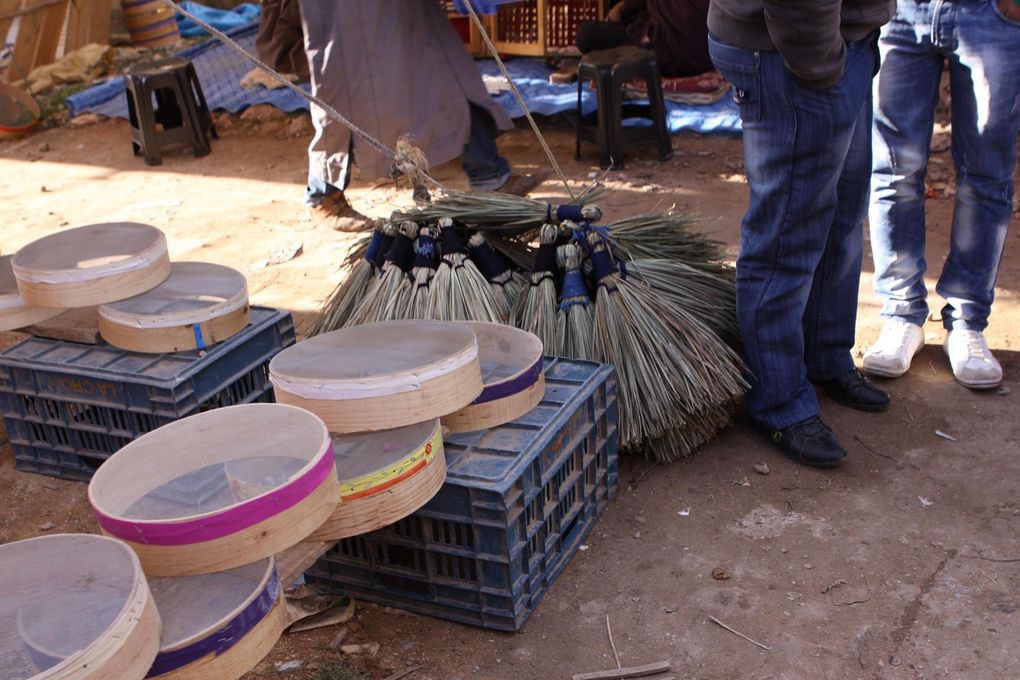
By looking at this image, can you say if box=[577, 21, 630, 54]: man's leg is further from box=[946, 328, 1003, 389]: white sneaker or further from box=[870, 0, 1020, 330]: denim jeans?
box=[946, 328, 1003, 389]: white sneaker

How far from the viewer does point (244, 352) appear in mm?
3004

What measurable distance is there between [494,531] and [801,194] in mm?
1199

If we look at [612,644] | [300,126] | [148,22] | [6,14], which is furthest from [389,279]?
[148,22]

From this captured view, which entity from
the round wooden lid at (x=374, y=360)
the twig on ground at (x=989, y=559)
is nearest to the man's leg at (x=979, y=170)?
the twig on ground at (x=989, y=559)

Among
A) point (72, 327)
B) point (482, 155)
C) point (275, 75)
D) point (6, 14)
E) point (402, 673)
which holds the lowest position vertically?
point (402, 673)

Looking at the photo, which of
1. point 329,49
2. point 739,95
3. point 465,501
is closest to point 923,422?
point 739,95

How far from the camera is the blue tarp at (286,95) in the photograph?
6.21 meters

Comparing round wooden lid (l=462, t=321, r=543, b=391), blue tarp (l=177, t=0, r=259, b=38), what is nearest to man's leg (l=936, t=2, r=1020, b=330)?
round wooden lid (l=462, t=321, r=543, b=391)

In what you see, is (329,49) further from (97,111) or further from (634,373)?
(97,111)

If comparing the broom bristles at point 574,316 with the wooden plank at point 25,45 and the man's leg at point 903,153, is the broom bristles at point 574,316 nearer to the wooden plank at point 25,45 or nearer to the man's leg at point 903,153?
the man's leg at point 903,153

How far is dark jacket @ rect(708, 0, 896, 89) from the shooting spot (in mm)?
2338

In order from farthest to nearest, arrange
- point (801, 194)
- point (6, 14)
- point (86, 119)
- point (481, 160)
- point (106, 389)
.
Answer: point (6, 14)
point (86, 119)
point (481, 160)
point (106, 389)
point (801, 194)

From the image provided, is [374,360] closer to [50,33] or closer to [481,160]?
[481,160]

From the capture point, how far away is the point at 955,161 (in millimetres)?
3346
